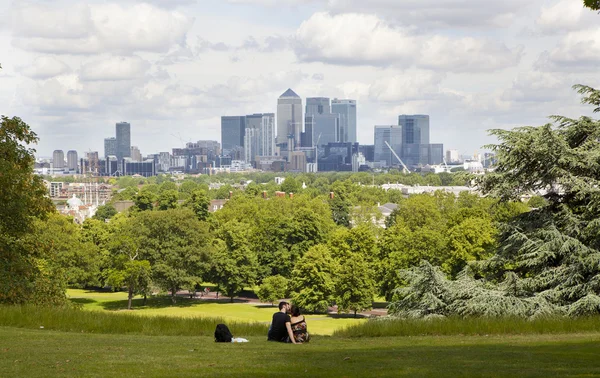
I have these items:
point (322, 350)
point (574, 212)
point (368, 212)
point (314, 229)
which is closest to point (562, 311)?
point (574, 212)

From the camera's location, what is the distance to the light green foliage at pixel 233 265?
7206 cm

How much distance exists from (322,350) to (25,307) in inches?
377

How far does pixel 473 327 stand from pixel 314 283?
42.2m

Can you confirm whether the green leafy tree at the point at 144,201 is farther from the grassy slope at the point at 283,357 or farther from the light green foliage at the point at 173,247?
the grassy slope at the point at 283,357

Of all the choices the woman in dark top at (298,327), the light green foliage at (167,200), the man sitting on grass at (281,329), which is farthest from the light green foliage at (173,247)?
the woman in dark top at (298,327)

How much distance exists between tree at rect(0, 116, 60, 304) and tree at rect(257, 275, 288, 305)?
40064mm

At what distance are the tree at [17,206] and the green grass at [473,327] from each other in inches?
438

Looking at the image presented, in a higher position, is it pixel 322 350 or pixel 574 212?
pixel 574 212

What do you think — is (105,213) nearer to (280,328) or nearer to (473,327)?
(473,327)

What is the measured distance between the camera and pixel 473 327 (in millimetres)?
20750

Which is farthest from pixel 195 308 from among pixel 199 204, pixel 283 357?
pixel 283 357

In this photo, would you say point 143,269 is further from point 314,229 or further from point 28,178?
point 28,178

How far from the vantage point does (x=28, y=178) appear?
2712 cm

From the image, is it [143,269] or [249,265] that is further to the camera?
[249,265]
